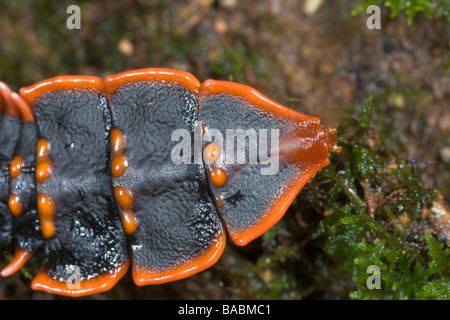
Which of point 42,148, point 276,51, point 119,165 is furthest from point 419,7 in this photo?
point 42,148

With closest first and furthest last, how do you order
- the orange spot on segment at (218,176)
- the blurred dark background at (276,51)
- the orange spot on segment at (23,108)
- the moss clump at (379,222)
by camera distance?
the orange spot on segment at (218,176), the orange spot on segment at (23,108), the moss clump at (379,222), the blurred dark background at (276,51)

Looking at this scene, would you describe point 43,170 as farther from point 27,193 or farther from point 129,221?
point 129,221

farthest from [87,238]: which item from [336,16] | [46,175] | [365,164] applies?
[336,16]

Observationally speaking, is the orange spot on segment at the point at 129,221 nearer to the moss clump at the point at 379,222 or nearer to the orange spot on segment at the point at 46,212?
the orange spot on segment at the point at 46,212

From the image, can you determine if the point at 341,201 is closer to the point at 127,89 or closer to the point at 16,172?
the point at 127,89

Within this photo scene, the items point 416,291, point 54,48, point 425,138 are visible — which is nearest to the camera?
point 416,291

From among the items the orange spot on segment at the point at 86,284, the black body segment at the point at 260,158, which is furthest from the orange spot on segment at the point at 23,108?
the black body segment at the point at 260,158

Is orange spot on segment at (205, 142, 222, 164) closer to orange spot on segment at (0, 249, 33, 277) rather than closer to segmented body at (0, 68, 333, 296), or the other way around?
segmented body at (0, 68, 333, 296)
